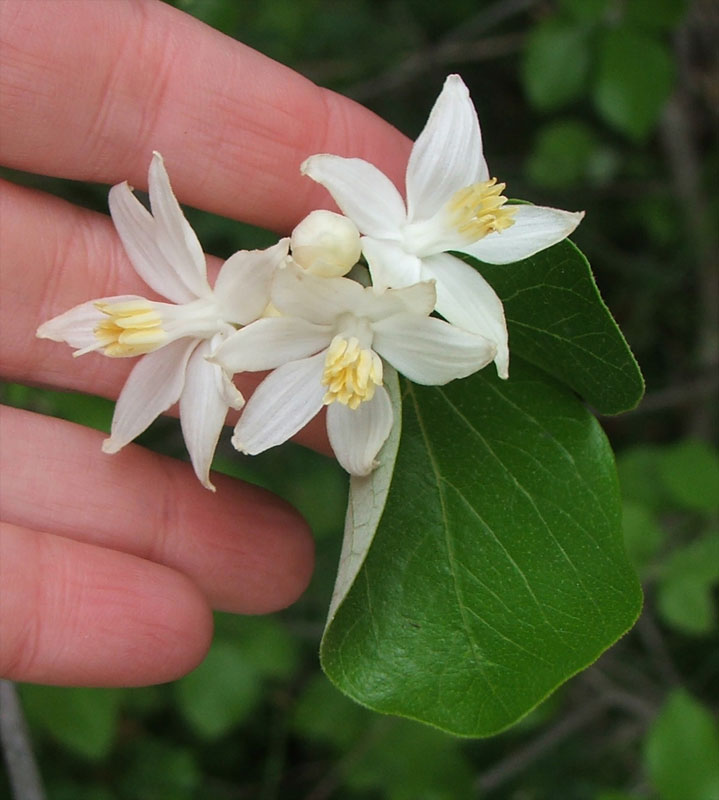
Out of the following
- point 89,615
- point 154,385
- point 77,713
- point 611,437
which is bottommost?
point 77,713

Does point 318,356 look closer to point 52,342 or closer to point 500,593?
point 500,593

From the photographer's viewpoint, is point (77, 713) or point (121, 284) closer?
point (121, 284)

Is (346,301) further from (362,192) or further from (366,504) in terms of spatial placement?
(366,504)

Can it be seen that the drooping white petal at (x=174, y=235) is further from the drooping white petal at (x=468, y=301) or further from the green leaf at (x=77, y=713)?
the green leaf at (x=77, y=713)

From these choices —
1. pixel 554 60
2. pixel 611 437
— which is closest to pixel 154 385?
pixel 554 60

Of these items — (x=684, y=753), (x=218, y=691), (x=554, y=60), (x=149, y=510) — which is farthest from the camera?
(x=554, y=60)

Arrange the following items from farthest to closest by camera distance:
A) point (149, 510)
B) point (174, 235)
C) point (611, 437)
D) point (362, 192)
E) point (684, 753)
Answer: point (611, 437) → point (684, 753) → point (149, 510) → point (174, 235) → point (362, 192)
